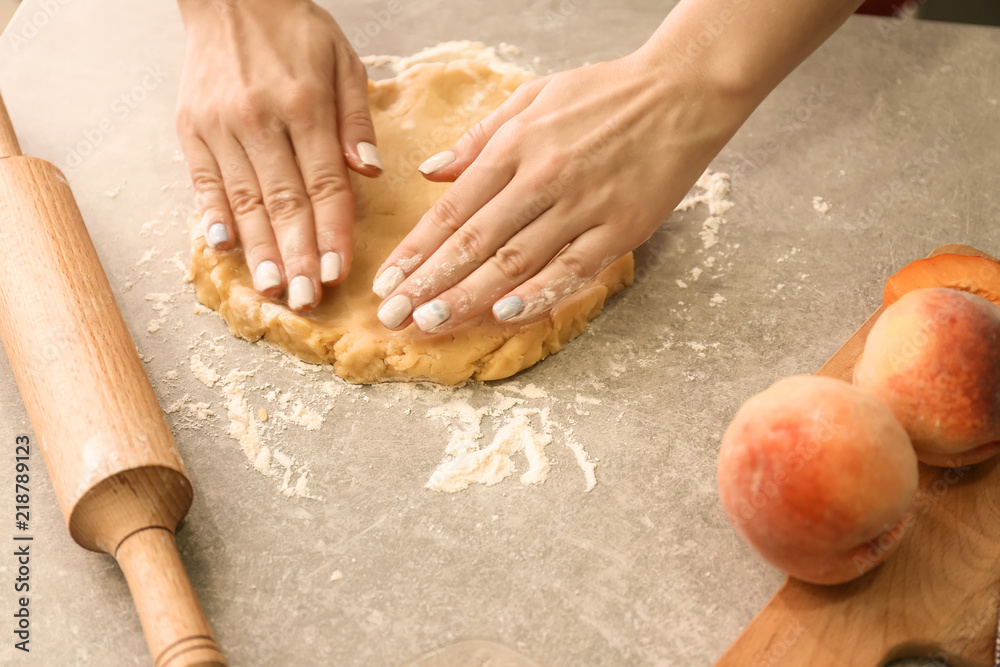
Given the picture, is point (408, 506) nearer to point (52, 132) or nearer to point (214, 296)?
point (214, 296)

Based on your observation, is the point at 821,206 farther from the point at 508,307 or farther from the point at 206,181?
the point at 206,181

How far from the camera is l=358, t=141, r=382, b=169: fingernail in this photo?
1665mm

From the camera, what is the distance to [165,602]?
3.69 feet

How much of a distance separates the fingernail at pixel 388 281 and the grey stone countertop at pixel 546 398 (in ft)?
0.66

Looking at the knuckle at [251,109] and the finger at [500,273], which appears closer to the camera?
the finger at [500,273]

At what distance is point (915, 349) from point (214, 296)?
133cm

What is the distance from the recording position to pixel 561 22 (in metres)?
2.31

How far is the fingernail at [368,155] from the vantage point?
1665 millimetres

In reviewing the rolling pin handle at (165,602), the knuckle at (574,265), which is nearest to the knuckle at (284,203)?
the knuckle at (574,265)

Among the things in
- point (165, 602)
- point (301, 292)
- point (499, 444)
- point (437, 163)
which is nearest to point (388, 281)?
point (301, 292)

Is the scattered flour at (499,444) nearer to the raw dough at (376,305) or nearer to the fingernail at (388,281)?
the raw dough at (376,305)

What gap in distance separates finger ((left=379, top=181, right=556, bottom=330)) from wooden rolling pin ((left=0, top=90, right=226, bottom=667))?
470 mm

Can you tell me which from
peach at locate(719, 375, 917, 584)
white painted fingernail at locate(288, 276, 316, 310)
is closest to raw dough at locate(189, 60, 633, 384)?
white painted fingernail at locate(288, 276, 316, 310)

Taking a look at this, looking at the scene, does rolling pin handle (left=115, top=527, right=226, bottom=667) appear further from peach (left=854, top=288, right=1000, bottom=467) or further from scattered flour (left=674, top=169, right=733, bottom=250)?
scattered flour (left=674, top=169, right=733, bottom=250)
